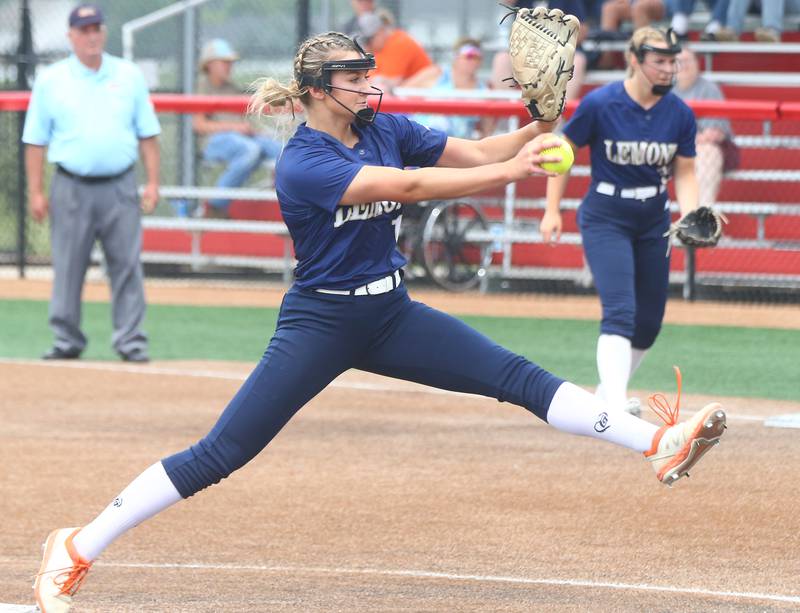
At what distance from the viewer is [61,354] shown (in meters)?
11.1

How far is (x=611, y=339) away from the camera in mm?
7746

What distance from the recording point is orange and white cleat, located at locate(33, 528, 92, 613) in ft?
15.7

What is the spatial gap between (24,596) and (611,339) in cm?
359

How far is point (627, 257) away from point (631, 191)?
363mm

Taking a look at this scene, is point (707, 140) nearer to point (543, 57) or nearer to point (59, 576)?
point (543, 57)

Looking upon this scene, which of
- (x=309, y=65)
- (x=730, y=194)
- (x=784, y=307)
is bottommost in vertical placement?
(x=784, y=307)

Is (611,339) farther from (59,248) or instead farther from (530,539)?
(59,248)

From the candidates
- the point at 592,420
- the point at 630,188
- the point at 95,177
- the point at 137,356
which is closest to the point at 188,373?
the point at 137,356

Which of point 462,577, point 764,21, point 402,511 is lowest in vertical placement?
point 402,511

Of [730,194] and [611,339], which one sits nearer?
[611,339]

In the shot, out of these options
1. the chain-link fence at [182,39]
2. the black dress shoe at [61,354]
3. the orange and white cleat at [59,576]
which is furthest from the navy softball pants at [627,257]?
the chain-link fence at [182,39]

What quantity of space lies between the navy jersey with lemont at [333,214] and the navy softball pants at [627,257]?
9.08 ft

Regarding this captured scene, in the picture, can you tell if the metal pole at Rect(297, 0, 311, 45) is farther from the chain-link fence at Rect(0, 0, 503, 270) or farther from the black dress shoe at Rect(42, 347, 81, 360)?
the black dress shoe at Rect(42, 347, 81, 360)

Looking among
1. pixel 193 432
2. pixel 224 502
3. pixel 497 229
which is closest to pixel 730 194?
pixel 497 229
